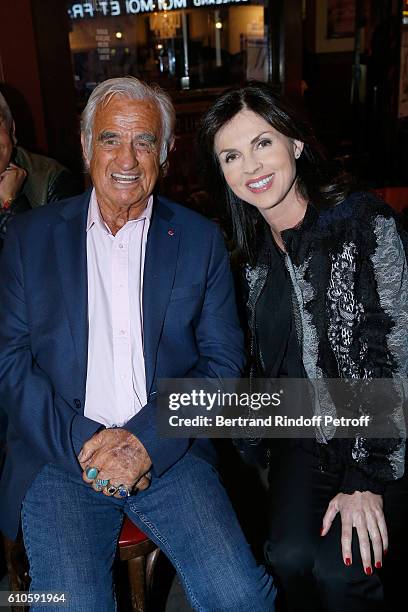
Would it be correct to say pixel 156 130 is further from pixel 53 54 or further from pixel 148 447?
pixel 53 54

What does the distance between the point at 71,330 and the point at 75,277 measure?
14 centimetres

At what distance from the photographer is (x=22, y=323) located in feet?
5.50

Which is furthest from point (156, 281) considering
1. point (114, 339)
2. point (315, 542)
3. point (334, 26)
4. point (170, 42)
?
point (334, 26)

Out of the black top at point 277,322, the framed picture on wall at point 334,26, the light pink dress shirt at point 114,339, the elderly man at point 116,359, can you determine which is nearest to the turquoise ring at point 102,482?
the elderly man at point 116,359

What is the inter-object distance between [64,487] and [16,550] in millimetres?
306

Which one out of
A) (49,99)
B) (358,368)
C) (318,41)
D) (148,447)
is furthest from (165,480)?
(318,41)

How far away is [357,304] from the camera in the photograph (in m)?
1.64

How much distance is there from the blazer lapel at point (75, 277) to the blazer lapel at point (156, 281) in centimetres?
16

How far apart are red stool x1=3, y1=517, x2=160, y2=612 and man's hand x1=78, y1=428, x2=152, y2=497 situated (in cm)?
14

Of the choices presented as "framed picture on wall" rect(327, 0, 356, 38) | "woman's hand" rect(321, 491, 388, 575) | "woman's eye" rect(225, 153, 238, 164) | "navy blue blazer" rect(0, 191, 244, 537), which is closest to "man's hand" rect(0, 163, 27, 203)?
"navy blue blazer" rect(0, 191, 244, 537)

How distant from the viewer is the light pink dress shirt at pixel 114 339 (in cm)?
166

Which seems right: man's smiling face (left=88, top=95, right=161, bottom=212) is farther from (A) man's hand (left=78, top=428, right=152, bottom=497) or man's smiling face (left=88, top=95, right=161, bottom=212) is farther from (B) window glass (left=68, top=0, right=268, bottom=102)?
(B) window glass (left=68, top=0, right=268, bottom=102)

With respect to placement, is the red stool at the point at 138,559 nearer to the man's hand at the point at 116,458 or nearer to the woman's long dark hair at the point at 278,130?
the man's hand at the point at 116,458

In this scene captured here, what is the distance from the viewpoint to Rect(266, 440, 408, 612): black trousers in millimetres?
1537
